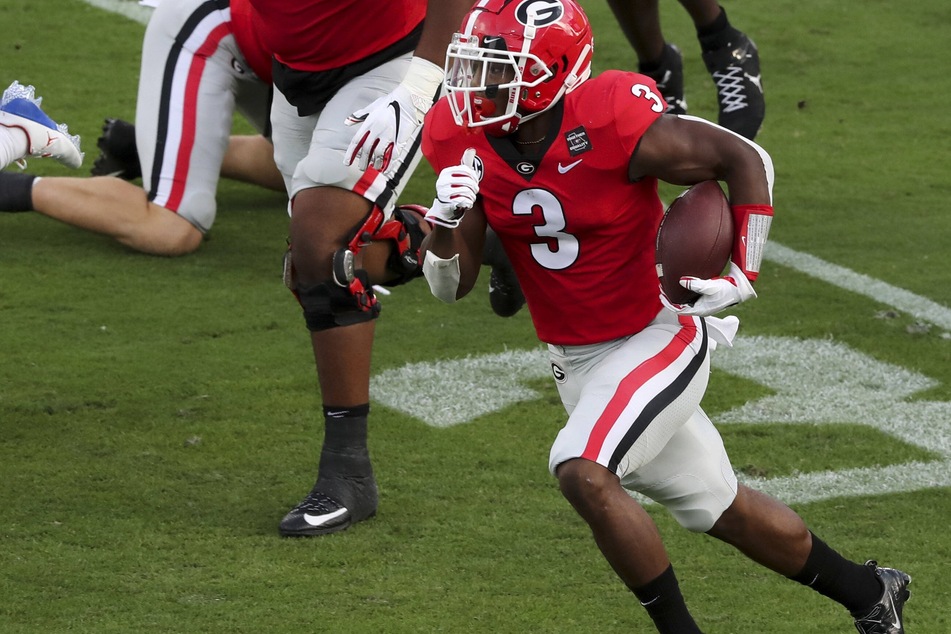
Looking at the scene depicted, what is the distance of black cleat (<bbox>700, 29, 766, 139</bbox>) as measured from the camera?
5508 millimetres

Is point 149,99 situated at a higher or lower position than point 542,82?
lower

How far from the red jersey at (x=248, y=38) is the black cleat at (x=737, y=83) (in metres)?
1.64

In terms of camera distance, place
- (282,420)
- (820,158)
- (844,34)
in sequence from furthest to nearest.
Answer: (844,34) < (820,158) < (282,420)

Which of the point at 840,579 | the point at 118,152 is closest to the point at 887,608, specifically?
the point at 840,579

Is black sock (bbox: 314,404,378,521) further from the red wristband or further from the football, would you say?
the red wristband

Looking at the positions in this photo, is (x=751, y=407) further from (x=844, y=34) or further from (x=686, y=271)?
(x=844, y=34)

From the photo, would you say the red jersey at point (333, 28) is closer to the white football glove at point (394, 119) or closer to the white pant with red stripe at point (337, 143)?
the white pant with red stripe at point (337, 143)

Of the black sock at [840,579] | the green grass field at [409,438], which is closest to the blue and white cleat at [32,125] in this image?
the green grass field at [409,438]

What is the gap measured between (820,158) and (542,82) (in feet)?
14.3

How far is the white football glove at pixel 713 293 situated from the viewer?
288cm

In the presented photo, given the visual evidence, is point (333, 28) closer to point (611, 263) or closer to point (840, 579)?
point (611, 263)

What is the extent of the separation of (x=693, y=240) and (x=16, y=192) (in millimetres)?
3402

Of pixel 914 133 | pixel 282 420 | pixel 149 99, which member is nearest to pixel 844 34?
pixel 914 133

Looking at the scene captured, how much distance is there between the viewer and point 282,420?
4422 millimetres
